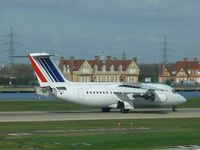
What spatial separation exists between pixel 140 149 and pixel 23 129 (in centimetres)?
1288

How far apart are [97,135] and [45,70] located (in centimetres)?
2295

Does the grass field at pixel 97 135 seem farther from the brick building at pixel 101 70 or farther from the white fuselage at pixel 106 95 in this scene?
the brick building at pixel 101 70

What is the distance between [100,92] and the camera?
56.8 metres

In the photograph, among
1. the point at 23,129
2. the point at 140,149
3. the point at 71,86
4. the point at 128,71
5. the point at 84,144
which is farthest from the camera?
Answer: the point at 128,71

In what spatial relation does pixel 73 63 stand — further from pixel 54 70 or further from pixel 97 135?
pixel 97 135

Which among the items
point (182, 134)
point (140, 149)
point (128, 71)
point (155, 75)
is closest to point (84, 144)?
point (140, 149)

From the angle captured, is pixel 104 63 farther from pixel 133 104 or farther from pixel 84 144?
pixel 84 144

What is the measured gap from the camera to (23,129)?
37.2m

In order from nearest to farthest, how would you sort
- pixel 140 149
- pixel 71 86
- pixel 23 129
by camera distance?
pixel 140 149 → pixel 23 129 → pixel 71 86

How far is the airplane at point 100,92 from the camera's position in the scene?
54875 mm

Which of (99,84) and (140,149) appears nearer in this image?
(140,149)

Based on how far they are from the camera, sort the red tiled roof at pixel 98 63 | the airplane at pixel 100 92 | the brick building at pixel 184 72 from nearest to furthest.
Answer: the airplane at pixel 100 92 < the red tiled roof at pixel 98 63 < the brick building at pixel 184 72

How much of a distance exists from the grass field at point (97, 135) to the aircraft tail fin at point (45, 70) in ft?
38.5

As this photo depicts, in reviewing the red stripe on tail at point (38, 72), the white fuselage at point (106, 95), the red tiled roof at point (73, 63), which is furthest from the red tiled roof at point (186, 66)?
the red stripe on tail at point (38, 72)
